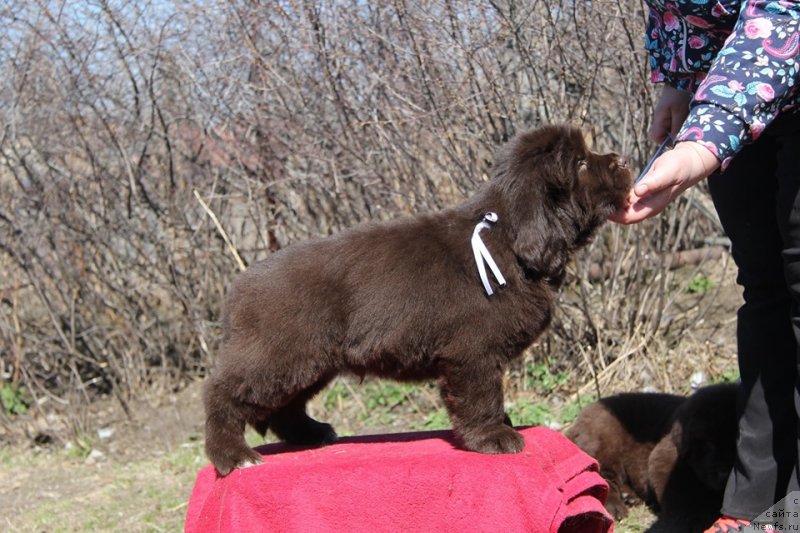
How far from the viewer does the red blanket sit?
3439 millimetres

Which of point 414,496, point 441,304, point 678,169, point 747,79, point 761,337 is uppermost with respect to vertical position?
point 747,79

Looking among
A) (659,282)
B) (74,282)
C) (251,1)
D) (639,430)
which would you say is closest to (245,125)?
(251,1)

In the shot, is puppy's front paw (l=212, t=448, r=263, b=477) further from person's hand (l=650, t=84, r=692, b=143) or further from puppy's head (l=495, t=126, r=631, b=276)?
person's hand (l=650, t=84, r=692, b=143)

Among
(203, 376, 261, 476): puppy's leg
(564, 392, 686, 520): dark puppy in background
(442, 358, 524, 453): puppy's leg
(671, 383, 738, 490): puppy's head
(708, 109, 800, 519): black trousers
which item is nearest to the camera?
(708, 109, 800, 519): black trousers

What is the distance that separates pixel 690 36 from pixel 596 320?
340cm

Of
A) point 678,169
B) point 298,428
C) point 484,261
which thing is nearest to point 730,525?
point 484,261

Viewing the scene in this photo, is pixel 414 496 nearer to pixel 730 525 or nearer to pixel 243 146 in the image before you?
pixel 730 525

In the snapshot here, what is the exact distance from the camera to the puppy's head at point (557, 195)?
3.61 metres

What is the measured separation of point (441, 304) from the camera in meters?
3.61

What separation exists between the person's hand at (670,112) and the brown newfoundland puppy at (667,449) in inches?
52.1

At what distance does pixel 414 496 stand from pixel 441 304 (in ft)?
2.39

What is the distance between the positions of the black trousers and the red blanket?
57 centimetres

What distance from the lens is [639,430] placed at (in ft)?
16.2

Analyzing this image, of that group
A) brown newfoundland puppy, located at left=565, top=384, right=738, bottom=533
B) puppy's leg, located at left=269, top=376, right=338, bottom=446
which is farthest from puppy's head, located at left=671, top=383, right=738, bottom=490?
puppy's leg, located at left=269, top=376, right=338, bottom=446
